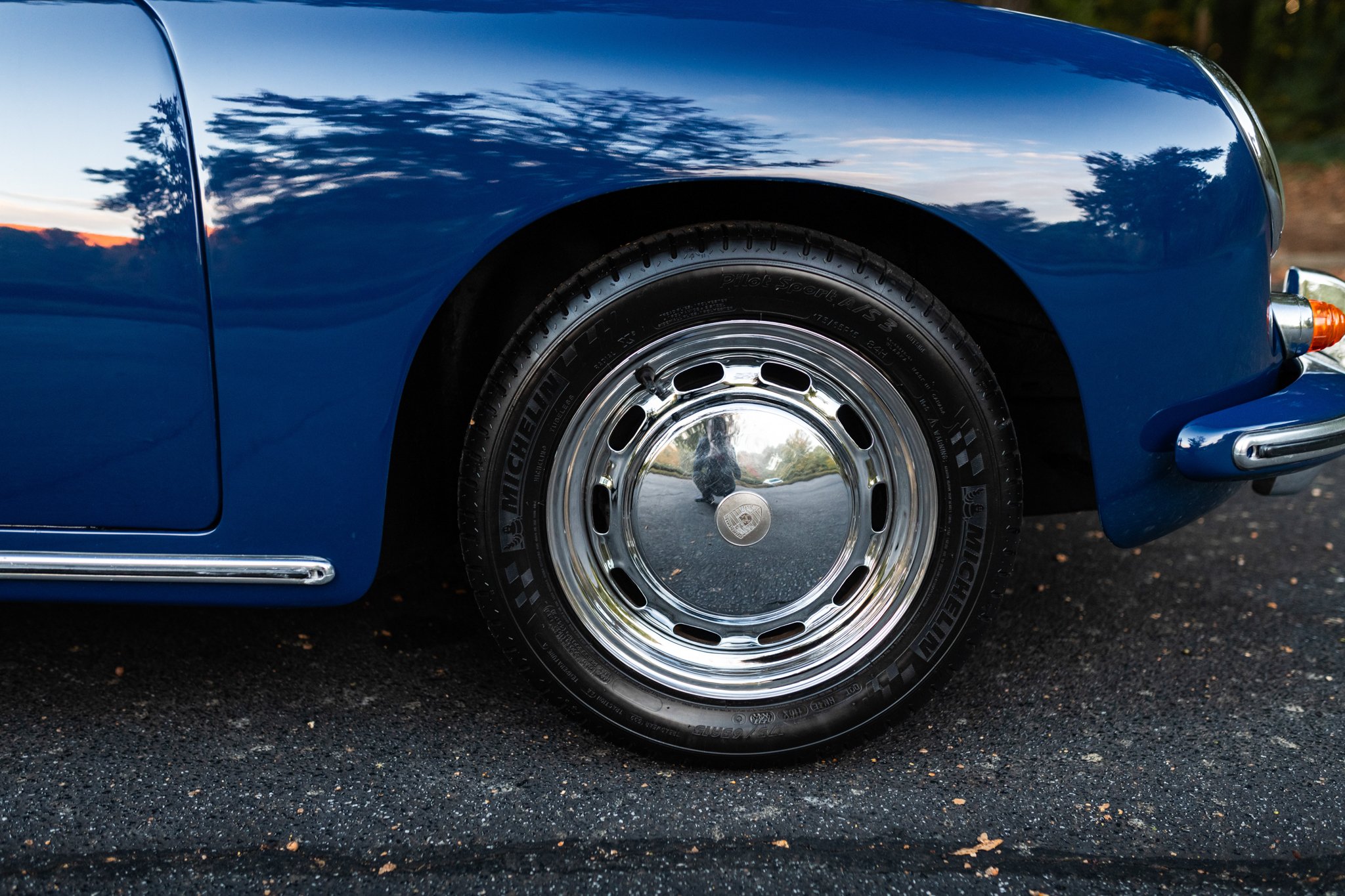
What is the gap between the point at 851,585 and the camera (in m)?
1.81

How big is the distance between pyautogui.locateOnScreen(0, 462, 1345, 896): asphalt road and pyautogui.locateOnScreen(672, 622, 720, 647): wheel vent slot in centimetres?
23

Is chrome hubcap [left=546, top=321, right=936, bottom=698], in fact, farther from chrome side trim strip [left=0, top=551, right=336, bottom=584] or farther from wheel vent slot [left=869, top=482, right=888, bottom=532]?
chrome side trim strip [left=0, top=551, right=336, bottom=584]

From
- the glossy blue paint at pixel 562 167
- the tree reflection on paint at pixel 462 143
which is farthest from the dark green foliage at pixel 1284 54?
the tree reflection on paint at pixel 462 143

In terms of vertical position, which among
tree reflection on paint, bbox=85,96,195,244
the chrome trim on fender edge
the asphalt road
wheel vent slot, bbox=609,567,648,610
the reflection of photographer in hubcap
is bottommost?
the asphalt road

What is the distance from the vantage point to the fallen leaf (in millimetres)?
1528

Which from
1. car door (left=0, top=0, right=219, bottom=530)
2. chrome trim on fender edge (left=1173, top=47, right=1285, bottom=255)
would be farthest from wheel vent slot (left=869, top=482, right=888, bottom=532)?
car door (left=0, top=0, right=219, bottom=530)

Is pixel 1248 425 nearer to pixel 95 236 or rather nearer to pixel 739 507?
pixel 739 507

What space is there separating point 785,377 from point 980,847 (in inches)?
31.9

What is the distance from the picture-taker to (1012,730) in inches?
73.6

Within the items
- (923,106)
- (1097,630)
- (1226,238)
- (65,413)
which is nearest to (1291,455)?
(1226,238)

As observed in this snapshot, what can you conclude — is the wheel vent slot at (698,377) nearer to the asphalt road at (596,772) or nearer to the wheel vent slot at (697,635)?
the wheel vent slot at (697,635)

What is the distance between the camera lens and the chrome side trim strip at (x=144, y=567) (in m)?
1.62

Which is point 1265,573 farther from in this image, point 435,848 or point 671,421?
point 435,848

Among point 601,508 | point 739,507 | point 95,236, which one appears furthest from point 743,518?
point 95,236
